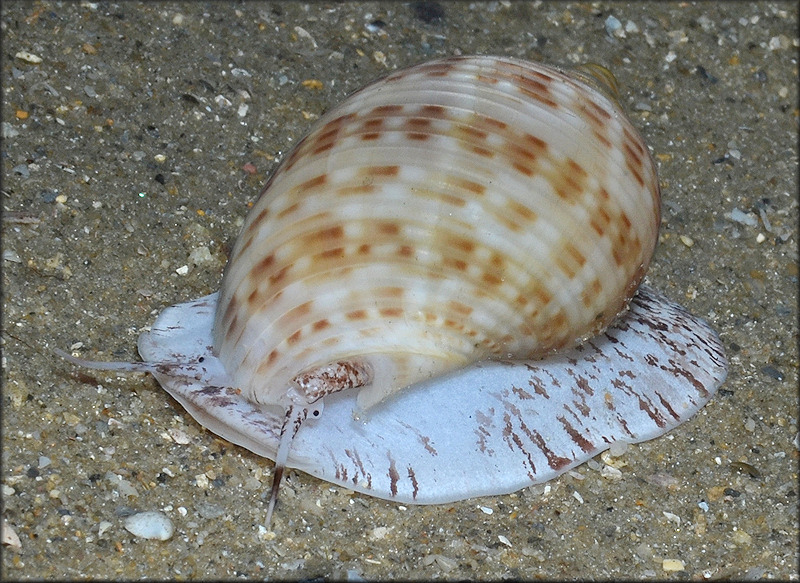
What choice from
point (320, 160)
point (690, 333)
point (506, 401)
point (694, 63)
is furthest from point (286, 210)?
point (694, 63)

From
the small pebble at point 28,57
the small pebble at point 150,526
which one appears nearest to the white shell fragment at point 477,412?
the small pebble at point 150,526

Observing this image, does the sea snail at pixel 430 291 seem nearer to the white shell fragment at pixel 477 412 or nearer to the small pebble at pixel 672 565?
A: the white shell fragment at pixel 477 412

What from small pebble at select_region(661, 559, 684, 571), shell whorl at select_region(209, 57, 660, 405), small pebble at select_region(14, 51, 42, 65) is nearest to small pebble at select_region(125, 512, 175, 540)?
shell whorl at select_region(209, 57, 660, 405)

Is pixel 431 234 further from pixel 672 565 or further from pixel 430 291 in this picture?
pixel 672 565

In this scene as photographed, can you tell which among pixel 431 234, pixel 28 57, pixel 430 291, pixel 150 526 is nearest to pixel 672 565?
pixel 430 291

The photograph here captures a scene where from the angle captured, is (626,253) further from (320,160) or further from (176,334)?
(176,334)

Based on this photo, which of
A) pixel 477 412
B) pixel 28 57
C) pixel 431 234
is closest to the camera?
pixel 431 234
